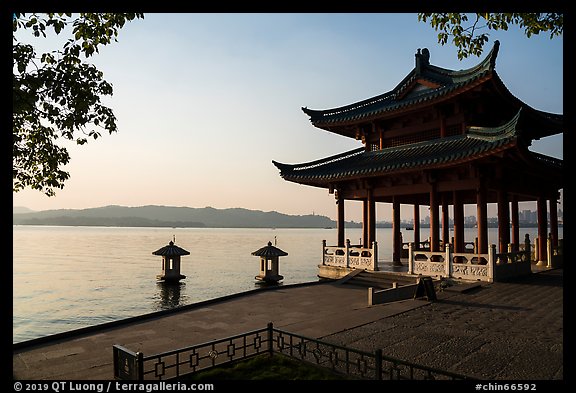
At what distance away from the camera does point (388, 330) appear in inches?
426

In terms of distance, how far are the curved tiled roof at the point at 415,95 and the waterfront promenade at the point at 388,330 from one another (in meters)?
9.57

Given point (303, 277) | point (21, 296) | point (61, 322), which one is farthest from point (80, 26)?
point (303, 277)

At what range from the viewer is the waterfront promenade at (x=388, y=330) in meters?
8.36

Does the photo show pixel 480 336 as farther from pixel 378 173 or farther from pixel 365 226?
pixel 365 226

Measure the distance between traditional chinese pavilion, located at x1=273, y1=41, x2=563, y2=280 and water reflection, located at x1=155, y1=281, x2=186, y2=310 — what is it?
11.7 metres

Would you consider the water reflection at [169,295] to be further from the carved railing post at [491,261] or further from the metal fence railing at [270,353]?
the metal fence railing at [270,353]

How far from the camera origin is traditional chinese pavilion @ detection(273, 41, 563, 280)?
18609mm

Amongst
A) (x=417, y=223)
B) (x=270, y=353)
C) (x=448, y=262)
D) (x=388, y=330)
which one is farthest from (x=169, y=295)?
(x=270, y=353)

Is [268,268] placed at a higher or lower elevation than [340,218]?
lower

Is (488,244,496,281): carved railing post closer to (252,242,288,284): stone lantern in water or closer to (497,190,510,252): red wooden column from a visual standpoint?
(497,190,510,252): red wooden column

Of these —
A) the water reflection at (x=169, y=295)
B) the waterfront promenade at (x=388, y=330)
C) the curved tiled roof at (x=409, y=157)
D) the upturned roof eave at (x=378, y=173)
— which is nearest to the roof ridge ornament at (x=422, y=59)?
the curved tiled roof at (x=409, y=157)

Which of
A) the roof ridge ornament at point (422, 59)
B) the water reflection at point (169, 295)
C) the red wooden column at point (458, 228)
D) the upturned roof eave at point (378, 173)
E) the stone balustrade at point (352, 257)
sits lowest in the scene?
the water reflection at point (169, 295)

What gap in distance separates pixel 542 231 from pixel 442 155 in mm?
10656
